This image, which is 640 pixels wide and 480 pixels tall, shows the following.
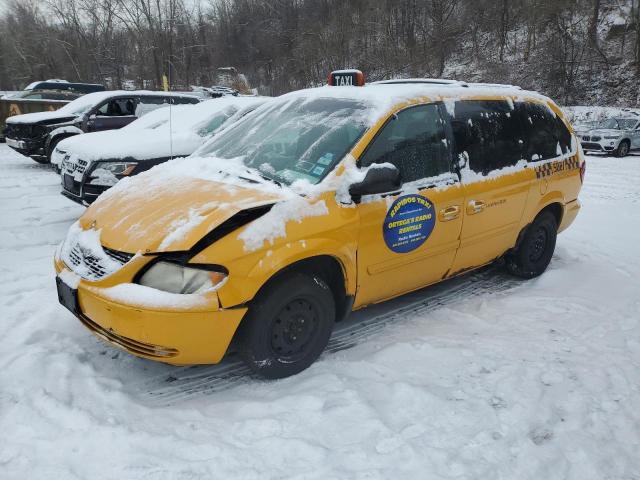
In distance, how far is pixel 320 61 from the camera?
127 ft

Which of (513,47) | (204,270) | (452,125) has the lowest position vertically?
(204,270)

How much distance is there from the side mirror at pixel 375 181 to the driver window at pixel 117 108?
349 inches

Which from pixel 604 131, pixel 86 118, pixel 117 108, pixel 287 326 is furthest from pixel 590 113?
pixel 287 326

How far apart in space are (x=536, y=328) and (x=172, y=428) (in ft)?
9.02

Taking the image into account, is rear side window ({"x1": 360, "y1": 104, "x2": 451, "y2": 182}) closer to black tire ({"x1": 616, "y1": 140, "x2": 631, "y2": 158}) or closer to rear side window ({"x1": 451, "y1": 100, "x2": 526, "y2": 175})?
rear side window ({"x1": 451, "y1": 100, "x2": 526, "y2": 175})

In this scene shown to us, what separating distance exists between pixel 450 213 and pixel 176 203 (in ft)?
6.37

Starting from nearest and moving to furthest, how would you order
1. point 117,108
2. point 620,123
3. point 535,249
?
point 535,249
point 117,108
point 620,123

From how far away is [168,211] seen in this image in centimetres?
295

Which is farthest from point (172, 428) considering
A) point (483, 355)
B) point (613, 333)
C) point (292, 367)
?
point (613, 333)

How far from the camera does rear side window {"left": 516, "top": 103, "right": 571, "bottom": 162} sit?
14.6 ft

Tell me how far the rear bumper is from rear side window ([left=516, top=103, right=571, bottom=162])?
3.13 metres

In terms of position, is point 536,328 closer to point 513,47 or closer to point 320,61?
point 513,47

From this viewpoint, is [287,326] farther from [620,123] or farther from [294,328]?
[620,123]

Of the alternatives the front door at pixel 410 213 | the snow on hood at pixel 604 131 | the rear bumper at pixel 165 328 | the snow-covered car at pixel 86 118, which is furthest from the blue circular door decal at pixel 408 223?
the snow on hood at pixel 604 131
